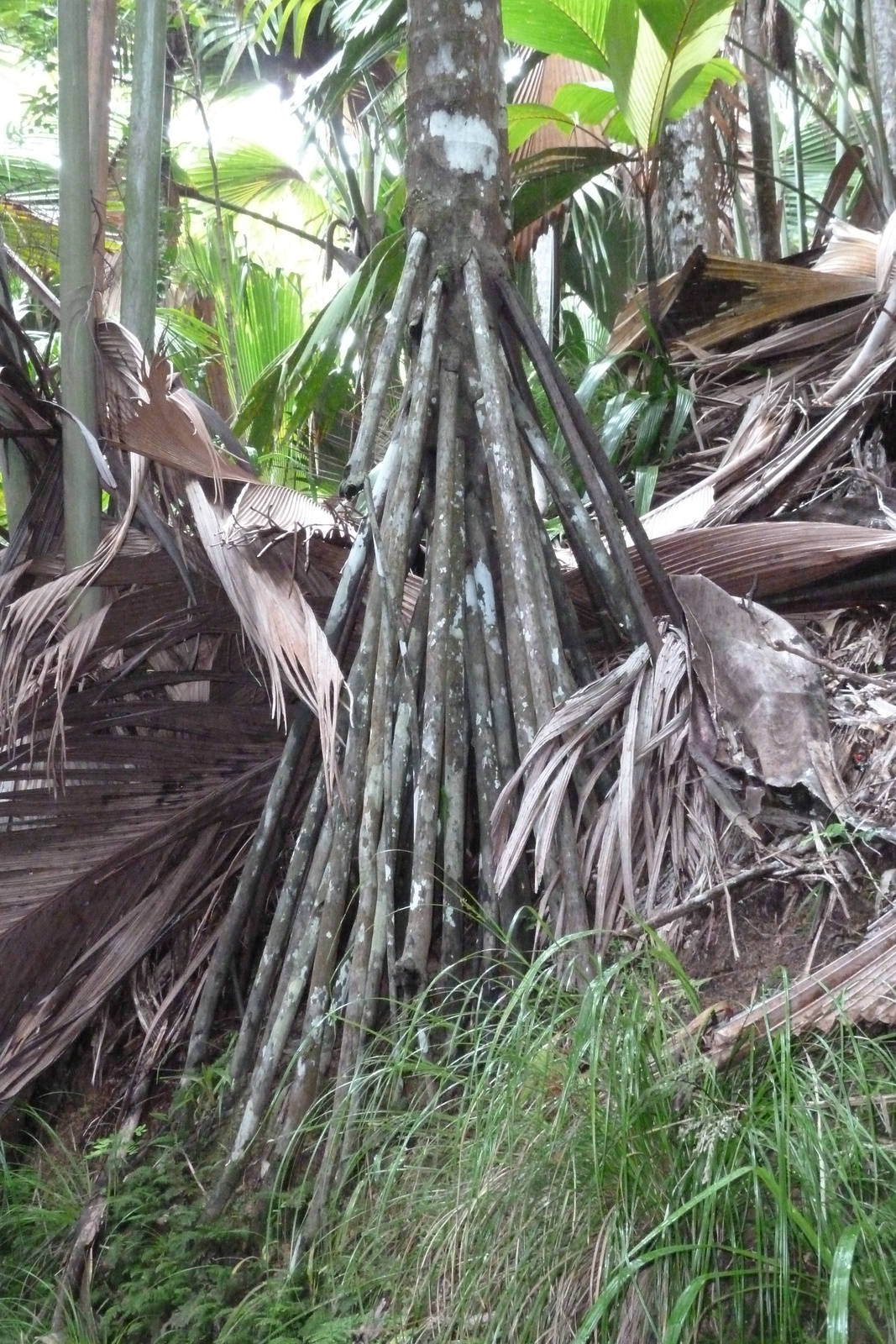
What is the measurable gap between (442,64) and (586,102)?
62.4 inches

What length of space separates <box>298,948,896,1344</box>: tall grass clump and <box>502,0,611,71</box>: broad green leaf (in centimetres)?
322

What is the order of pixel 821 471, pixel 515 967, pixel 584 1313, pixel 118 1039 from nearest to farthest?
1. pixel 584 1313
2. pixel 515 967
3. pixel 118 1039
4. pixel 821 471

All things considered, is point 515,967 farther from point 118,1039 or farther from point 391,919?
point 118,1039

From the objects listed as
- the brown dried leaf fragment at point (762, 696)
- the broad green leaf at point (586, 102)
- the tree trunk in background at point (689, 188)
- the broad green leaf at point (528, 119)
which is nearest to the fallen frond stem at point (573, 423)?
the brown dried leaf fragment at point (762, 696)

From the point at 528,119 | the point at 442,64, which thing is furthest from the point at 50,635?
the point at 528,119

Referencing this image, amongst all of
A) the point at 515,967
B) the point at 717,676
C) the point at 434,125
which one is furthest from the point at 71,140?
the point at 515,967

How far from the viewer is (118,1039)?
10.0 feet

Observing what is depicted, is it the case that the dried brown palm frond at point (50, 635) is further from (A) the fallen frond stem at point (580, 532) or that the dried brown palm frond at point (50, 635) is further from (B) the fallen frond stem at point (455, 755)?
(A) the fallen frond stem at point (580, 532)

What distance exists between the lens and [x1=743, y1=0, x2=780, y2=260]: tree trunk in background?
5.47 metres

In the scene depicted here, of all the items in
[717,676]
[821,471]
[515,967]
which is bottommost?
[515,967]

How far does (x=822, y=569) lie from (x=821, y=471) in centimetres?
59

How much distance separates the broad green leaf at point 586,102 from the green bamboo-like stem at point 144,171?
5.26 ft

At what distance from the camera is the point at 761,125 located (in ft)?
19.3

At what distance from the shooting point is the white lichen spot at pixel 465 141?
3.07m
